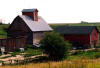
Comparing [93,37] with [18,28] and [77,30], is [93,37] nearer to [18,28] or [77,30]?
[77,30]

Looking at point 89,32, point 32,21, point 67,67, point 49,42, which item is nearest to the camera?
point 67,67

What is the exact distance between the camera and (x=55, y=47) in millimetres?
35188

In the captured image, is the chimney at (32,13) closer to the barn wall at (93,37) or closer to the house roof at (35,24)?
the house roof at (35,24)

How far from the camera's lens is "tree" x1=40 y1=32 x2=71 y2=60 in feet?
115

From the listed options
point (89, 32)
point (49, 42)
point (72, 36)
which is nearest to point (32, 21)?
point (72, 36)

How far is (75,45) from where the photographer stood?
53156 mm

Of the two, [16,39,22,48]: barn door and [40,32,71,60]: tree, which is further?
[16,39,22,48]: barn door

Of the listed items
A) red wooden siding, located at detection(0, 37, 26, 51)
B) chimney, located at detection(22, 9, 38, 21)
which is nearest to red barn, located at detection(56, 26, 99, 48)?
chimney, located at detection(22, 9, 38, 21)

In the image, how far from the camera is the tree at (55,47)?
3512 centimetres

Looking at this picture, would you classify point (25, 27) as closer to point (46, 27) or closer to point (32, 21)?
point (32, 21)

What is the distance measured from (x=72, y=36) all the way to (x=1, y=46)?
16.9 meters

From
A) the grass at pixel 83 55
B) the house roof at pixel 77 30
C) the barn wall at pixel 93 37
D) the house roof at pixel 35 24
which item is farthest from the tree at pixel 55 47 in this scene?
the barn wall at pixel 93 37

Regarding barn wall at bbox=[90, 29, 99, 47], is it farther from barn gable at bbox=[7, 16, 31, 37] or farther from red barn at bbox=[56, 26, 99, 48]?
barn gable at bbox=[7, 16, 31, 37]

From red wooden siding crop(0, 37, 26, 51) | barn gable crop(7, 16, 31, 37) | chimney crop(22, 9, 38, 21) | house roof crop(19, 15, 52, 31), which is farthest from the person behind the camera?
chimney crop(22, 9, 38, 21)
